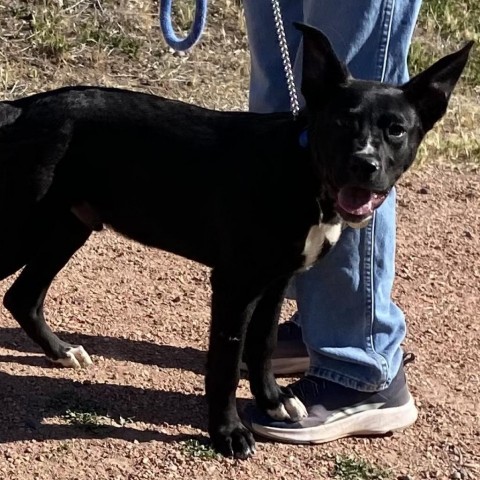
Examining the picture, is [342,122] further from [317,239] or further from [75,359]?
[75,359]

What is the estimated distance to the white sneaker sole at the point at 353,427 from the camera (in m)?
4.15

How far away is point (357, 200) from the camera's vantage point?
3643 mm

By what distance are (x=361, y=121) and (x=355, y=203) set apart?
0.25 metres

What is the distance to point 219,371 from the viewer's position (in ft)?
13.0

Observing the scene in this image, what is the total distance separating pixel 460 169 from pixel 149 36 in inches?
85.7

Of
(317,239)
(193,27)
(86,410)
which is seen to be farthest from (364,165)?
(86,410)

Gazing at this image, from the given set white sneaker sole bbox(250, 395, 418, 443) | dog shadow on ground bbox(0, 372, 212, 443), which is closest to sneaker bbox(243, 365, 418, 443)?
white sneaker sole bbox(250, 395, 418, 443)

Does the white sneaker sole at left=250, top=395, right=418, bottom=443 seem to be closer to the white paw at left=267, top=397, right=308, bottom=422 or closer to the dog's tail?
the white paw at left=267, top=397, right=308, bottom=422

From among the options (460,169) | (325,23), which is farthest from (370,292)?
(460,169)

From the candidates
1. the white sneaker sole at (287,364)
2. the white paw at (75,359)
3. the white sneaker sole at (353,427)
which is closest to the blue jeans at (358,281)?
the white sneaker sole at (353,427)

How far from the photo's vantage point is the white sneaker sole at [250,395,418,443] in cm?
415

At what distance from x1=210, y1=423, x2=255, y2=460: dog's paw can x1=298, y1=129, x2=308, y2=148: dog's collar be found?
39.2 inches

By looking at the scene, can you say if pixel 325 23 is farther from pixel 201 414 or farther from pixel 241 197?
pixel 201 414

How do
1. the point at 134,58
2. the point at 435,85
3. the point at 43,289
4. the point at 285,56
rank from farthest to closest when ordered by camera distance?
the point at 134,58 → the point at 43,289 → the point at 285,56 → the point at 435,85
